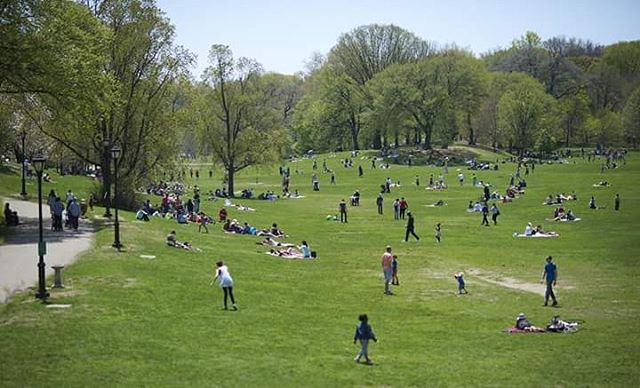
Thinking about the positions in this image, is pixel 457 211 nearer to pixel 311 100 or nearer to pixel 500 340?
pixel 500 340

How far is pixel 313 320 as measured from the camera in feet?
76.0

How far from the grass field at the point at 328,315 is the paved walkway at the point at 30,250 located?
2.71 ft

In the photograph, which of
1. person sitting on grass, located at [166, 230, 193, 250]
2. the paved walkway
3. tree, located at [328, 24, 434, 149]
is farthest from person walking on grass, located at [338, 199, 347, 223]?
tree, located at [328, 24, 434, 149]

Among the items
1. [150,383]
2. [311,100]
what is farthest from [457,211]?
[311,100]

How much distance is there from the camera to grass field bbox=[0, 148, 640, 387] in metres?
17.4

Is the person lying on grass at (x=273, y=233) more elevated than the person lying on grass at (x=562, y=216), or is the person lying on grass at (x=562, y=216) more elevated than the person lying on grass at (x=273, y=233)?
the person lying on grass at (x=562, y=216)

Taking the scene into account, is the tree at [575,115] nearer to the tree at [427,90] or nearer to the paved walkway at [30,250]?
the tree at [427,90]

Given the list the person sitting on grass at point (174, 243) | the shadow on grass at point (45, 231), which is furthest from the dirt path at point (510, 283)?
the shadow on grass at point (45, 231)

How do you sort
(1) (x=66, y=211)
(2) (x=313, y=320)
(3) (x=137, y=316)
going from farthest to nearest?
(1) (x=66, y=211) → (2) (x=313, y=320) → (3) (x=137, y=316)

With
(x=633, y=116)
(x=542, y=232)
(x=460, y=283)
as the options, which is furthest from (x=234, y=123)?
(x=633, y=116)

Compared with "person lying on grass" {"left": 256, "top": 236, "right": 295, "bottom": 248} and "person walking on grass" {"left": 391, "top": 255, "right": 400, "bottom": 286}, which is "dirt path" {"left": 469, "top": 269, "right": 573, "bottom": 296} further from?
"person lying on grass" {"left": 256, "top": 236, "right": 295, "bottom": 248}

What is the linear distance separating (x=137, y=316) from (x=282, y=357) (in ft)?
16.5

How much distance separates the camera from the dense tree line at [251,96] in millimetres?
34375

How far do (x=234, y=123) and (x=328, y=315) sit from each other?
52.6m
